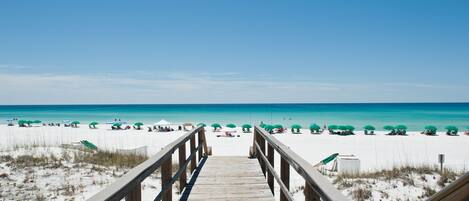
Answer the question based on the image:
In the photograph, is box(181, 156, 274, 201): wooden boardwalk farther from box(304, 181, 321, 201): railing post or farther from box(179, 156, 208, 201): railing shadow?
box(304, 181, 321, 201): railing post

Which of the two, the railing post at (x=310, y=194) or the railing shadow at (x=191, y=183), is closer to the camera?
the railing post at (x=310, y=194)

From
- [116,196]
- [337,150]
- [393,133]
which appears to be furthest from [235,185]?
[393,133]

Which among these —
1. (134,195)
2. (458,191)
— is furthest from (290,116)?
(458,191)

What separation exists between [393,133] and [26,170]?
25806mm

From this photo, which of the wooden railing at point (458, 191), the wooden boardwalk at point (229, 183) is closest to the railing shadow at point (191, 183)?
the wooden boardwalk at point (229, 183)

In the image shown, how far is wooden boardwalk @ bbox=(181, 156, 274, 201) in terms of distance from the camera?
4816 mm

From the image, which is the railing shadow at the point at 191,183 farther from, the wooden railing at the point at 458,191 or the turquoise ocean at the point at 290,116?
the turquoise ocean at the point at 290,116

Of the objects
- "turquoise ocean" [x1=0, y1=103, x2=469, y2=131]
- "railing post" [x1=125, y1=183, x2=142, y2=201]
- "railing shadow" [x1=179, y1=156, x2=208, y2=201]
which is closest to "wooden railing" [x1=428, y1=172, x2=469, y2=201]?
"railing post" [x1=125, y1=183, x2=142, y2=201]

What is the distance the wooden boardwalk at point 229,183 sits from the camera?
4.82 metres

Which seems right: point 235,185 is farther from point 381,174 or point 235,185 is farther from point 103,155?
point 103,155

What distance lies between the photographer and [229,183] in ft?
18.5

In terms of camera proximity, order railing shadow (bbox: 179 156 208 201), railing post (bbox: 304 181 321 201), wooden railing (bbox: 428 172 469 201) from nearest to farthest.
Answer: wooden railing (bbox: 428 172 469 201) → railing post (bbox: 304 181 321 201) → railing shadow (bbox: 179 156 208 201)

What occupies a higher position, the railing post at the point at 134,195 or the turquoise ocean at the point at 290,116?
the railing post at the point at 134,195

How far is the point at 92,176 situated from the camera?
7887mm
